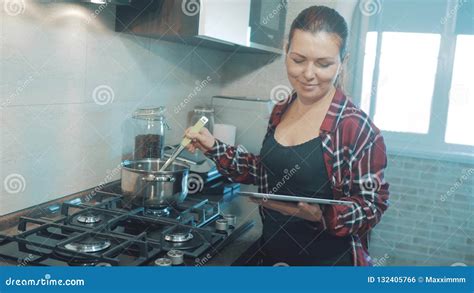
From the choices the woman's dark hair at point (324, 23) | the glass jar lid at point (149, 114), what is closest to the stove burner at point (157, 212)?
the glass jar lid at point (149, 114)

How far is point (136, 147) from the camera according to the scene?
841 mm

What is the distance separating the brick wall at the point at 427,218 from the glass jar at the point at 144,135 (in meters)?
0.48

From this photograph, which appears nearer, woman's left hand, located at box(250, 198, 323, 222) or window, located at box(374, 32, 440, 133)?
woman's left hand, located at box(250, 198, 323, 222)

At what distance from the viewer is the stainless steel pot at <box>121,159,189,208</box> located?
2.12ft

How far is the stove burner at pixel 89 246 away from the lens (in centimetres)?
53

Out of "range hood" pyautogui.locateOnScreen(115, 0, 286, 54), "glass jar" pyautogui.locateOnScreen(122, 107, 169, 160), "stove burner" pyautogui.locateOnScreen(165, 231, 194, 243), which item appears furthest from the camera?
"glass jar" pyautogui.locateOnScreen(122, 107, 169, 160)

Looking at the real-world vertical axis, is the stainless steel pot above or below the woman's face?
below

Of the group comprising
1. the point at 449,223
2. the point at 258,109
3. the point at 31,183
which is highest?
the point at 258,109

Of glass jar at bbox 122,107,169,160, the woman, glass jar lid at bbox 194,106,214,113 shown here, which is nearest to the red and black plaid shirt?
the woman

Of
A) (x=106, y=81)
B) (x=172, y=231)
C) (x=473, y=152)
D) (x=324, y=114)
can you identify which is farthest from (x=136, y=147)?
(x=473, y=152)

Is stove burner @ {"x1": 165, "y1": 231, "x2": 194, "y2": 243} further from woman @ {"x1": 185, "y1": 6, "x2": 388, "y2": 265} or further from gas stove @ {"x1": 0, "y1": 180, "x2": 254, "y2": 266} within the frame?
woman @ {"x1": 185, "y1": 6, "x2": 388, "y2": 265}

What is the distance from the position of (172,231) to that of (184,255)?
71 millimetres

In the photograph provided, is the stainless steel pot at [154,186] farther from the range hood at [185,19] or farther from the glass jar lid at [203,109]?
the glass jar lid at [203,109]

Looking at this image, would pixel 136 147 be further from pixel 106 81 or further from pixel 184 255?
pixel 184 255
